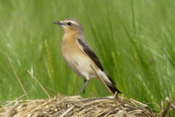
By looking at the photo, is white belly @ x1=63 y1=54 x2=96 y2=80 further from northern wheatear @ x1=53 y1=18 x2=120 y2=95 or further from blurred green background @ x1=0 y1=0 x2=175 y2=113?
blurred green background @ x1=0 y1=0 x2=175 y2=113

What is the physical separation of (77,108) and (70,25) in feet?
8.48

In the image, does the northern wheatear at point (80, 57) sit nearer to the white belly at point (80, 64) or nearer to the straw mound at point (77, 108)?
the white belly at point (80, 64)

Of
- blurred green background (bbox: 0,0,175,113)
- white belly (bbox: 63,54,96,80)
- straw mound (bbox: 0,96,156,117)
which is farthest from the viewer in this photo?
white belly (bbox: 63,54,96,80)

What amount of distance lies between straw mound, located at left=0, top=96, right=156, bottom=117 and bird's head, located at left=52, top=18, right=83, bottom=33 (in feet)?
7.50

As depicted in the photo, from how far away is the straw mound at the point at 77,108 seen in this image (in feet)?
15.0

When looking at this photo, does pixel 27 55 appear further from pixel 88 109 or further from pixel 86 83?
pixel 88 109

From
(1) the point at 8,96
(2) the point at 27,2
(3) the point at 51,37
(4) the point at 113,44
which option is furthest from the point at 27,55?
(2) the point at 27,2

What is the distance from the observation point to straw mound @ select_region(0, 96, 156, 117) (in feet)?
15.0

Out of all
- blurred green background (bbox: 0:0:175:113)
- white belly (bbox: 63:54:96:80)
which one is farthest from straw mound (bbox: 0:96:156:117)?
white belly (bbox: 63:54:96:80)

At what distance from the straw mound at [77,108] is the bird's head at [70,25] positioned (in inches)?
90.0

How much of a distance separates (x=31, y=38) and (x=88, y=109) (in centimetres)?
255

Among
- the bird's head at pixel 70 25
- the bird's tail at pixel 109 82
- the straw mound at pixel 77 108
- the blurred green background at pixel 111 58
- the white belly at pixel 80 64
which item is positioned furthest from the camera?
the bird's head at pixel 70 25

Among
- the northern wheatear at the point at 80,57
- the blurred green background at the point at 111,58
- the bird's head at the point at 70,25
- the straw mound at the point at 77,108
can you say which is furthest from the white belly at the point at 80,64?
the straw mound at the point at 77,108

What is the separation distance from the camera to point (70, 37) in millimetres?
6820
